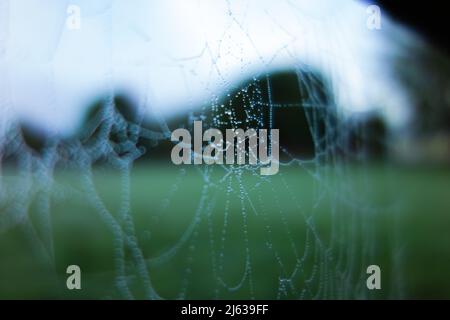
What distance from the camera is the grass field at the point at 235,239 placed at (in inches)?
57.2

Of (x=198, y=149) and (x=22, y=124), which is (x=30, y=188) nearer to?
(x=22, y=124)

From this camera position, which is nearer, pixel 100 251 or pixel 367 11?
pixel 367 11

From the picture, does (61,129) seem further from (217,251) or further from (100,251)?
(217,251)

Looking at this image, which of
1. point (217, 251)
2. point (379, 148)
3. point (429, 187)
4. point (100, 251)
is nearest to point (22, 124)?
point (100, 251)

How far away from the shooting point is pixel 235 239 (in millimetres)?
2811

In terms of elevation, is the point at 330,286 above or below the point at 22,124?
below

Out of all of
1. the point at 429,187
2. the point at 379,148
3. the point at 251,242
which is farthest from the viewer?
the point at 429,187

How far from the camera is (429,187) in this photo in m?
5.45

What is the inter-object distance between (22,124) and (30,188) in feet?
0.45

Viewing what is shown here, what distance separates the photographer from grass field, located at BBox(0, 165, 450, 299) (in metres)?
1.45

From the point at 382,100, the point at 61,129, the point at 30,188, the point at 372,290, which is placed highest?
the point at 382,100

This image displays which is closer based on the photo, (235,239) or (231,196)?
A: (231,196)

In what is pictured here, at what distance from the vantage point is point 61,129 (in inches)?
46.6
